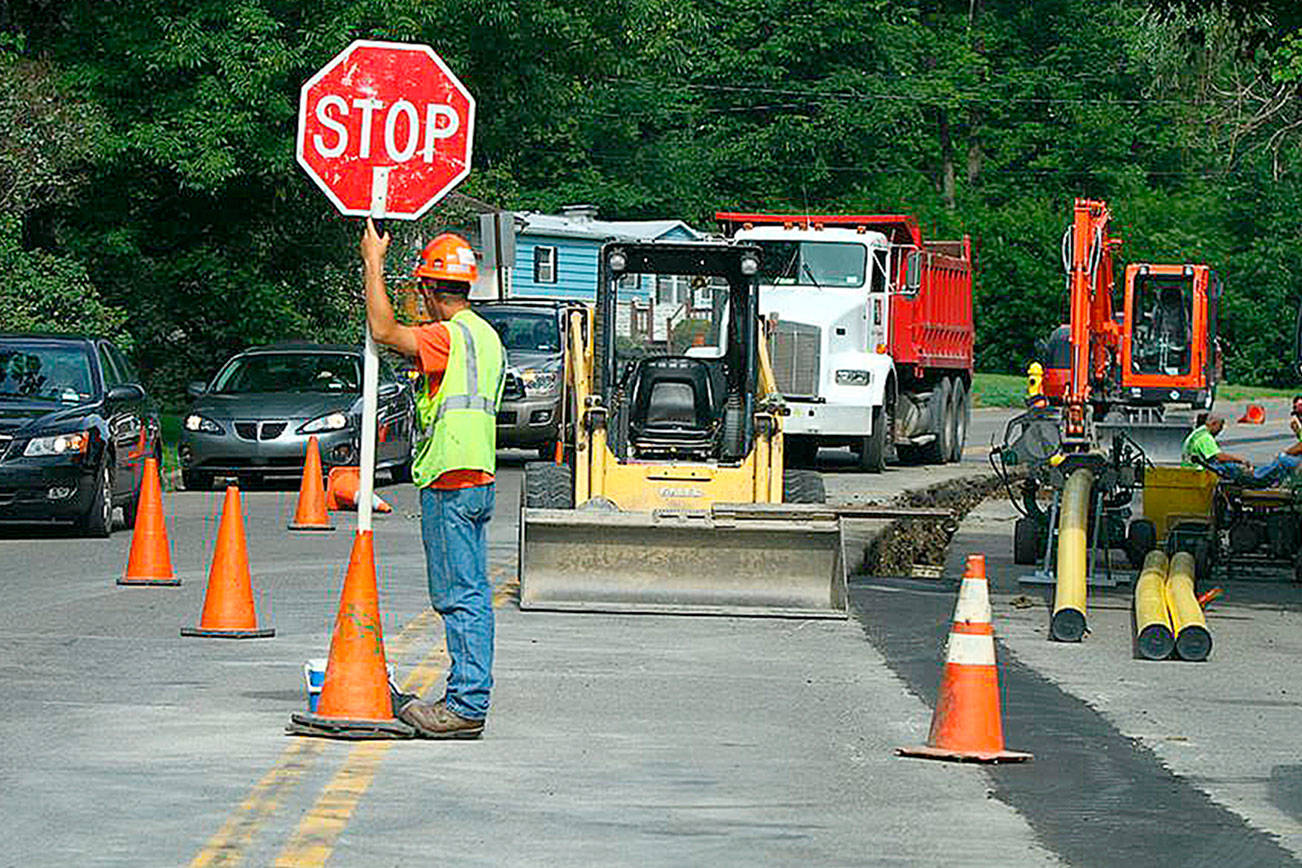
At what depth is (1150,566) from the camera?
17.3 m

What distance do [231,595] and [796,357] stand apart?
59.1 feet

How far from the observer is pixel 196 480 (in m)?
27.1

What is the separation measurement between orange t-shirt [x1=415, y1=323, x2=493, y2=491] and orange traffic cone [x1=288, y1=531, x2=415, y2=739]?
0.40m

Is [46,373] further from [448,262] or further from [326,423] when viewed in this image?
[448,262]

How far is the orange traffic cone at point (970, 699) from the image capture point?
10.2 meters

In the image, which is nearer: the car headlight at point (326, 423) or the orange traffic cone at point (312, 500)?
the orange traffic cone at point (312, 500)

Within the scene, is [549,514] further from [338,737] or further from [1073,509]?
[338,737]

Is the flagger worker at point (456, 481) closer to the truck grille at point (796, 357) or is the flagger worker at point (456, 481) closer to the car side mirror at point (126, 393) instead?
the car side mirror at point (126, 393)

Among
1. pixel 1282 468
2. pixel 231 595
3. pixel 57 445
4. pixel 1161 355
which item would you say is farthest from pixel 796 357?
pixel 231 595

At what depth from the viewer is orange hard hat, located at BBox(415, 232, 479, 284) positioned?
10359 mm

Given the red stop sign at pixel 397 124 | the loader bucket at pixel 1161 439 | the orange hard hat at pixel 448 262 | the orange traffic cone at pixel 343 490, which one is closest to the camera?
the orange hard hat at pixel 448 262

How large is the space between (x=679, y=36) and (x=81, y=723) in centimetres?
6495

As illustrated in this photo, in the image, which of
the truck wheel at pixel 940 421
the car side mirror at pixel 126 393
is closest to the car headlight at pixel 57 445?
the car side mirror at pixel 126 393

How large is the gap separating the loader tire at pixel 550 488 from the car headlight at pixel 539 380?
13.7 m
